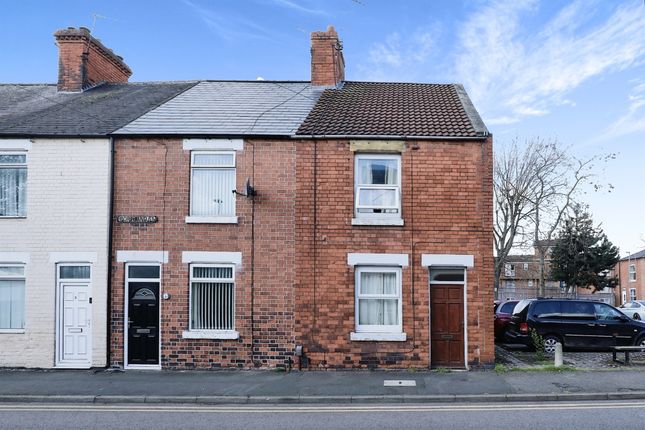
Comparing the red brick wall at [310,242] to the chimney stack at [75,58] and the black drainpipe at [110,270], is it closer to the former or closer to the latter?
the black drainpipe at [110,270]

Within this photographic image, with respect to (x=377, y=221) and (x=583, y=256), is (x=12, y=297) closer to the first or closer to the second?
(x=377, y=221)

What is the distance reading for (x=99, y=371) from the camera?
1380 cm

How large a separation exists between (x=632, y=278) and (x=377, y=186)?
59395 millimetres

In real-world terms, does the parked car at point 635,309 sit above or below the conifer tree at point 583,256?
below

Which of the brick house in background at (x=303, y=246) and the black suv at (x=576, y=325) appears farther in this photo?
the black suv at (x=576, y=325)

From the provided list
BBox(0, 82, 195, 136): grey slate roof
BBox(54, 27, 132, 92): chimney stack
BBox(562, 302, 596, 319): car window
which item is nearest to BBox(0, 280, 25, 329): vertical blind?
BBox(0, 82, 195, 136): grey slate roof

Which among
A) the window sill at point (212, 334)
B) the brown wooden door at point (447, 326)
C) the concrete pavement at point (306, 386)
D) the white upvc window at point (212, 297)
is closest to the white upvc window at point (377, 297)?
the brown wooden door at point (447, 326)

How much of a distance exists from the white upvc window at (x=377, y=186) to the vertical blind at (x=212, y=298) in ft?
11.9

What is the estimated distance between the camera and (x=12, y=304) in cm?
1448

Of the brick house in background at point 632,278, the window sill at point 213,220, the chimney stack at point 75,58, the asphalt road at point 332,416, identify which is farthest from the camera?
the brick house in background at point 632,278

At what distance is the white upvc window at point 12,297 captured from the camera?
14.4 m

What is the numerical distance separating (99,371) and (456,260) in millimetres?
8848

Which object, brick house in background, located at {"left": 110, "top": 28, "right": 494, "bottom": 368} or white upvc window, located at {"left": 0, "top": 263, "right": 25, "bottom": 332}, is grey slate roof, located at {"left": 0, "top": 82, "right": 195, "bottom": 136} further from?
white upvc window, located at {"left": 0, "top": 263, "right": 25, "bottom": 332}

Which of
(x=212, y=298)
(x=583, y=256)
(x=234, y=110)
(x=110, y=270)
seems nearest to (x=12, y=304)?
(x=110, y=270)
